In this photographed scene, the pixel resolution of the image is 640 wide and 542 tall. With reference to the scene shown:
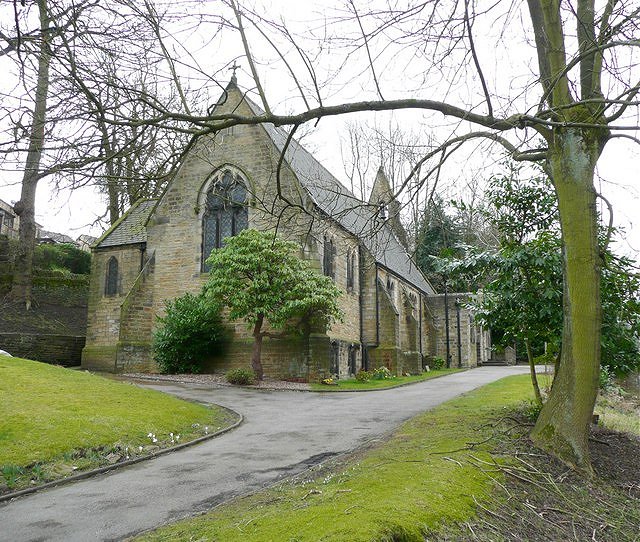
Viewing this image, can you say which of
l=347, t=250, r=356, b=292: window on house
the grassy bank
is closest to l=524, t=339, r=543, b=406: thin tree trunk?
the grassy bank

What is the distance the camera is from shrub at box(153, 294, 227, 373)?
22.1m

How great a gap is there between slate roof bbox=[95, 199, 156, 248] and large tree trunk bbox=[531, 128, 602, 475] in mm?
22039

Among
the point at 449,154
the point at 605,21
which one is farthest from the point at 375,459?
the point at 605,21

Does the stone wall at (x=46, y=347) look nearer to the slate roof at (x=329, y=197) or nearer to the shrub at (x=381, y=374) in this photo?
the slate roof at (x=329, y=197)

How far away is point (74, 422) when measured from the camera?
387 inches

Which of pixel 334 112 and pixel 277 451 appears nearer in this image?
pixel 334 112

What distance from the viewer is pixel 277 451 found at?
30.8ft

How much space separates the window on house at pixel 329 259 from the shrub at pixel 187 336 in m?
4.87

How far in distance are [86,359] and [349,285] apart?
12.1 meters

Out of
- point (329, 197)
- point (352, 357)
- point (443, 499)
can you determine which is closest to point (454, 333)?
point (352, 357)

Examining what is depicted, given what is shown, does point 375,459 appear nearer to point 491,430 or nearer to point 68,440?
point 491,430

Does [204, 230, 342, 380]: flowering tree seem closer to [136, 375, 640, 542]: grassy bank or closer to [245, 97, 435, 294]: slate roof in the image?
[245, 97, 435, 294]: slate roof

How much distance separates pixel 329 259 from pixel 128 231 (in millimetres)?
10680

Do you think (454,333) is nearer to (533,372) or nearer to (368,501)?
(533,372)
